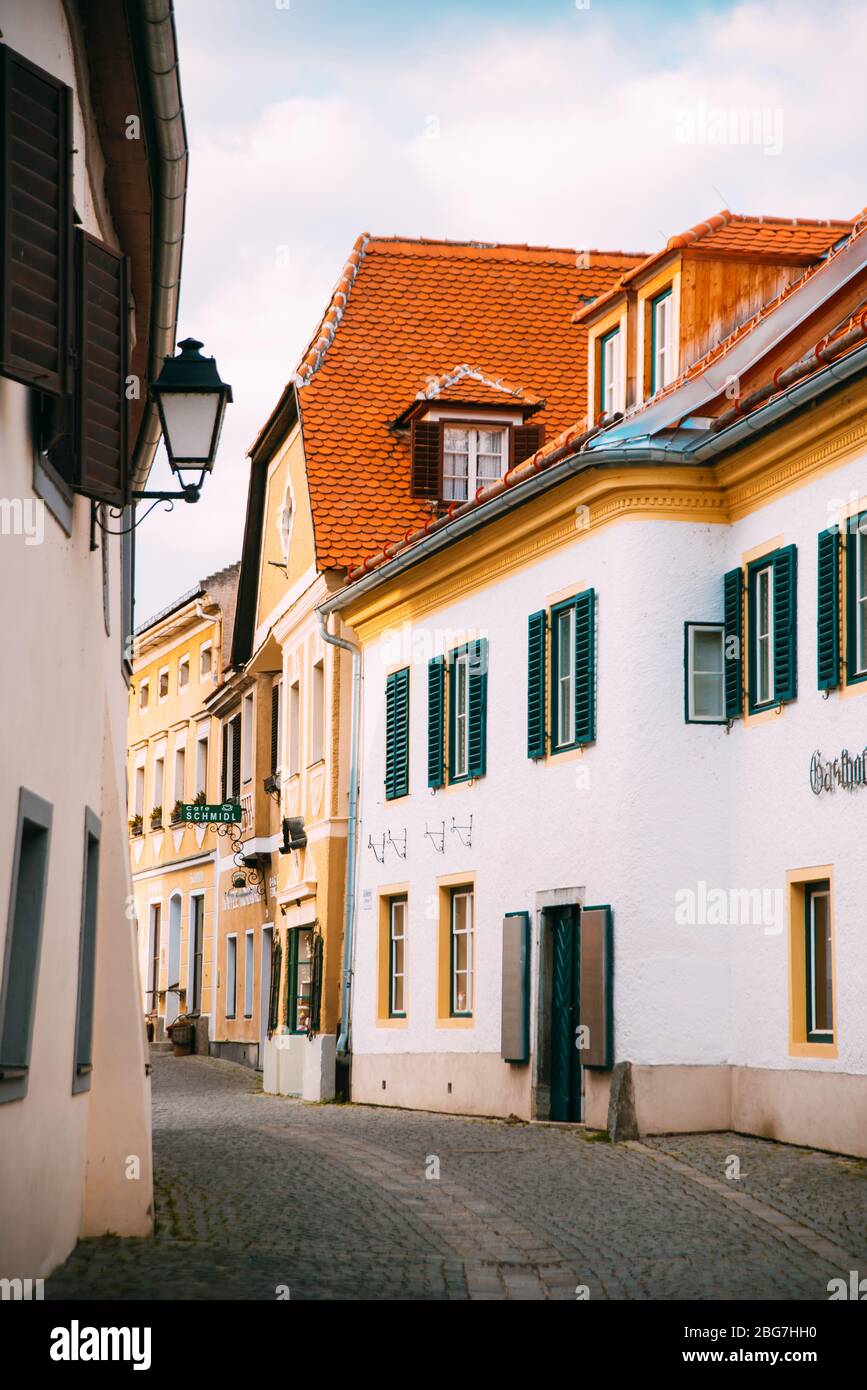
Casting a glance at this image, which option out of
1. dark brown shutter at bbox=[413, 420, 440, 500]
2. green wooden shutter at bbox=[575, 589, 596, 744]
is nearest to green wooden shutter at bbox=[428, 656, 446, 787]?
green wooden shutter at bbox=[575, 589, 596, 744]

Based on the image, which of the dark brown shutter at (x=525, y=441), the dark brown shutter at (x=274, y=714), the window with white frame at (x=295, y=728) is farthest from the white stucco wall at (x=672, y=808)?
the dark brown shutter at (x=274, y=714)

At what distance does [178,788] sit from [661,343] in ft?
83.1

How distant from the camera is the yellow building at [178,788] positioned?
133 ft

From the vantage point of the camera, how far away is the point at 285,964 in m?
29.3

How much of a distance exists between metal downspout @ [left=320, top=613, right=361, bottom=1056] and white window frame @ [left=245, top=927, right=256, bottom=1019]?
8542mm

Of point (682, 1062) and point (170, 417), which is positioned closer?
point (170, 417)

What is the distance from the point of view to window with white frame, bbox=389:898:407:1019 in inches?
947

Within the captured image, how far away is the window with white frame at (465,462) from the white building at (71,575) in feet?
49.0

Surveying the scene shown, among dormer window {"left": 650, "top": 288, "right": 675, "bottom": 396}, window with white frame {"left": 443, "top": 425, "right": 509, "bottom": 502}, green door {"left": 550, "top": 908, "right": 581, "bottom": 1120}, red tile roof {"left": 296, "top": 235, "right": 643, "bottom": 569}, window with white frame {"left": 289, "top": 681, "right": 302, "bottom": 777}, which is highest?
red tile roof {"left": 296, "top": 235, "right": 643, "bottom": 569}

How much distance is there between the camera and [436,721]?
907 inches

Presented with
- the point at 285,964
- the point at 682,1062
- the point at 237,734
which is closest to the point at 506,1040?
the point at 682,1062

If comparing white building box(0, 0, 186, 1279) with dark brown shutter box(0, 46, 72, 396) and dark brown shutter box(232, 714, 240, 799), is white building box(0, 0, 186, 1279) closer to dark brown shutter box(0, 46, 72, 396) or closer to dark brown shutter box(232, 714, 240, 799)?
dark brown shutter box(0, 46, 72, 396)

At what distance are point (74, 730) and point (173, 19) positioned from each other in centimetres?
336
